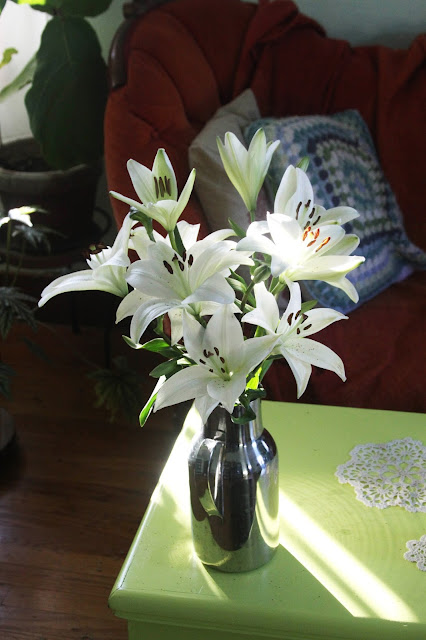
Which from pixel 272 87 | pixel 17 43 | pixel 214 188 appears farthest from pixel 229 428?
pixel 17 43

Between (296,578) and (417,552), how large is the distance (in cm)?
17

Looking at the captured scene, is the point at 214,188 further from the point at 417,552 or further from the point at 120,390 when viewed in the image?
the point at 417,552

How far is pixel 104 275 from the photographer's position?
0.82 meters

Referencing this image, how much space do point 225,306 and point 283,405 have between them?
57cm

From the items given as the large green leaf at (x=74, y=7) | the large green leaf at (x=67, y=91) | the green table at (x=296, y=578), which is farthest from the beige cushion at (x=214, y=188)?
the green table at (x=296, y=578)

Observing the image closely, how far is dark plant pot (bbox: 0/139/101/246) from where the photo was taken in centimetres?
201

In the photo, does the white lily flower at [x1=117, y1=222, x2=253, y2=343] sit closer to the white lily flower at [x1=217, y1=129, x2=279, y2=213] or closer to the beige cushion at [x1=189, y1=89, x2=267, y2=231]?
the white lily flower at [x1=217, y1=129, x2=279, y2=213]

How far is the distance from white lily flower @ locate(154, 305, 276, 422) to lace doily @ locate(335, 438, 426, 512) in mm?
404

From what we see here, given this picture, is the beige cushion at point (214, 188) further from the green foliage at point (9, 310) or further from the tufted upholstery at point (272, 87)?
the green foliage at point (9, 310)

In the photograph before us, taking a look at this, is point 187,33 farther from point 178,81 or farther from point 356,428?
point 356,428

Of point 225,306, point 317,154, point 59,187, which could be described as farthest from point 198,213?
point 225,306

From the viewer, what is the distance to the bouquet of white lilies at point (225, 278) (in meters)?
0.76

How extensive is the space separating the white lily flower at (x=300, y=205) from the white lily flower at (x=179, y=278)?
0.07 meters

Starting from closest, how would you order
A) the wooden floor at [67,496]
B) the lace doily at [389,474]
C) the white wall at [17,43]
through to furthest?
1. the lace doily at [389,474]
2. the wooden floor at [67,496]
3. the white wall at [17,43]
